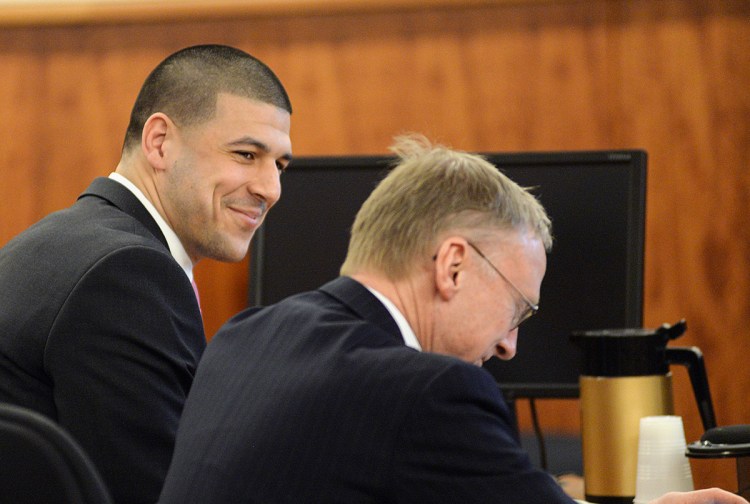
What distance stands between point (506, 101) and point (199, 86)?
74cm

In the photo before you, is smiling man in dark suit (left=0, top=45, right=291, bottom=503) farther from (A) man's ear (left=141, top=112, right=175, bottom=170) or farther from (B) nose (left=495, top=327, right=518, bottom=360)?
(B) nose (left=495, top=327, right=518, bottom=360)

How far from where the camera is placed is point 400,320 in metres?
1.13

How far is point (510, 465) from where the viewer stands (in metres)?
1.00

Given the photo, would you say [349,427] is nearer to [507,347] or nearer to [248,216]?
[507,347]

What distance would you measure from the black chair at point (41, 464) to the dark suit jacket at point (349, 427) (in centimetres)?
18

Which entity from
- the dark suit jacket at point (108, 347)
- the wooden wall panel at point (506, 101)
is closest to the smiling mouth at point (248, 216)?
the dark suit jacket at point (108, 347)

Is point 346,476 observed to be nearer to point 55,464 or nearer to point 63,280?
point 55,464

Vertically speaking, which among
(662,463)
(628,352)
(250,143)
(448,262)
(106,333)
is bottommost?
(662,463)

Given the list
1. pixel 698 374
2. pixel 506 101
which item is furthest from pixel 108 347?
pixel 506 101

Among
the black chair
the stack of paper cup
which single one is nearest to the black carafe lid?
the stack of paper cup

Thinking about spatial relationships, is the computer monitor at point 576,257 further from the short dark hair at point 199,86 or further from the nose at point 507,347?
the nose at point 507,347

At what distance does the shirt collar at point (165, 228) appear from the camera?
5.60 feet

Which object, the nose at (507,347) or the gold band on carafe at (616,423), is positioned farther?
the gold band on carafe at (616,423)

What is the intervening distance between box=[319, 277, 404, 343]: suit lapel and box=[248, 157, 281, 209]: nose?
0.73 metres
